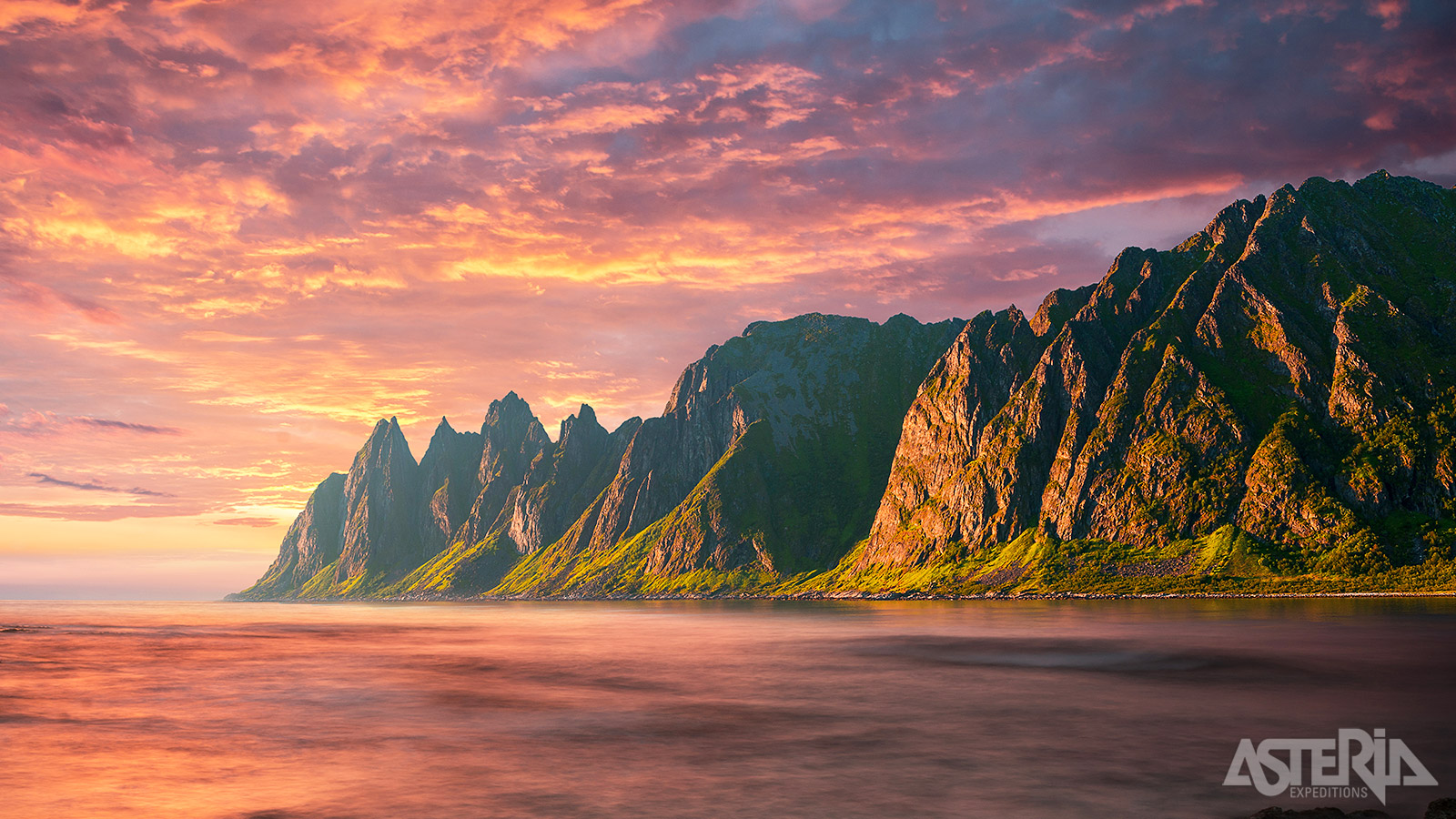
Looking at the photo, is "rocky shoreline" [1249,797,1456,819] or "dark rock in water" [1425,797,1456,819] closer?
"dark rock in water" [1425,797,1456,819]

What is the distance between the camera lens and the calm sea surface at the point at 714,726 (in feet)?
83.3

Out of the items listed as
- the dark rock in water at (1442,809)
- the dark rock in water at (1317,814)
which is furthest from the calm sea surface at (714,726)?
the dark rock in water at (1442,809)

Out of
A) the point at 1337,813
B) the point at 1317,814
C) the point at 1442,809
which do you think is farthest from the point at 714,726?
the point at 1442,809

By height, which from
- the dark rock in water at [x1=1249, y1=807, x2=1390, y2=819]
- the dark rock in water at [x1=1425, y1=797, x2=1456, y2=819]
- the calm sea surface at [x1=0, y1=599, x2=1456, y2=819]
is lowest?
the calm sea surface at [x1=0, y1=599, x2=1456, y2=819]

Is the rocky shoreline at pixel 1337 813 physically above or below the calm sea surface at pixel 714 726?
above

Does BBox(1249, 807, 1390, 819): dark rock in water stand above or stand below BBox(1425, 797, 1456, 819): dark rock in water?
below

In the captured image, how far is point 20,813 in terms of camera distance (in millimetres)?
25000

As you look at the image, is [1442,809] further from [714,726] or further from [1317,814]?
[714,726]

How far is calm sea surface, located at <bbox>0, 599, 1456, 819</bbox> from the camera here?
83.3 ft

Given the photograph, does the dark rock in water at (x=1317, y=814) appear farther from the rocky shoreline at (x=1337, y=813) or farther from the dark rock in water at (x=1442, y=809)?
the dark rock in water at (x=1442, y=809)

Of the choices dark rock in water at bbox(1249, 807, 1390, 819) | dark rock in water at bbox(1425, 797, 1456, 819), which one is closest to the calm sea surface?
dark rock in water at bbox(1249, 807, 1390, 819)

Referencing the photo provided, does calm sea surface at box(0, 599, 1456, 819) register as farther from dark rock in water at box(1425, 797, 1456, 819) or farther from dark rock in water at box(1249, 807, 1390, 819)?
dark rock in water at box(1425, 797, 1456, 819)

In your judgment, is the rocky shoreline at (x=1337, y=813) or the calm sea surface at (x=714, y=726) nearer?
the rocky shoreline at (x=1337, y=813)

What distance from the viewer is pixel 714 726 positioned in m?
38.7
